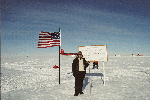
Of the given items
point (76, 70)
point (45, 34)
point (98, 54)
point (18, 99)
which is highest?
point (45, 34)

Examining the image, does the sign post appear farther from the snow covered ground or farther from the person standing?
the person standing

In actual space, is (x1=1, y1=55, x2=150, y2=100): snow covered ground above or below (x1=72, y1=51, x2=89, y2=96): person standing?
below

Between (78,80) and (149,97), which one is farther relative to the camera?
(78,80)

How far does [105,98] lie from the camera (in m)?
6.05

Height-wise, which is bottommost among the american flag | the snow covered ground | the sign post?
the snow covered ground

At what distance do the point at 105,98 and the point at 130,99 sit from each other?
1094 millimetres

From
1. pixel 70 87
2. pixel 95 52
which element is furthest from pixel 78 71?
pixel 95 52

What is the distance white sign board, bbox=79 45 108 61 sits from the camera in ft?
28.3

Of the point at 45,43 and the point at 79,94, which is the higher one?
the point at 45,43

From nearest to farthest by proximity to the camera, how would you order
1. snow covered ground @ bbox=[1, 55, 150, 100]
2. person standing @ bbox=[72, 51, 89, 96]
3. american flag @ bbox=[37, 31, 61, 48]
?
snow covered ground @ bbox=[1, 55, 150, 100]
person standing @ bbox=[72, 51, 89, 96]
american flag @ bbox=[37, 31, 61, 48]

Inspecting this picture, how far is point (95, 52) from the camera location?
8820 mm

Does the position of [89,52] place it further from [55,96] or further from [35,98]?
[35,98]

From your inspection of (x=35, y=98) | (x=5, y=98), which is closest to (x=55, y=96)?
(x=35, y=98)

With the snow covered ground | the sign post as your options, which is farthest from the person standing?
the sign post
